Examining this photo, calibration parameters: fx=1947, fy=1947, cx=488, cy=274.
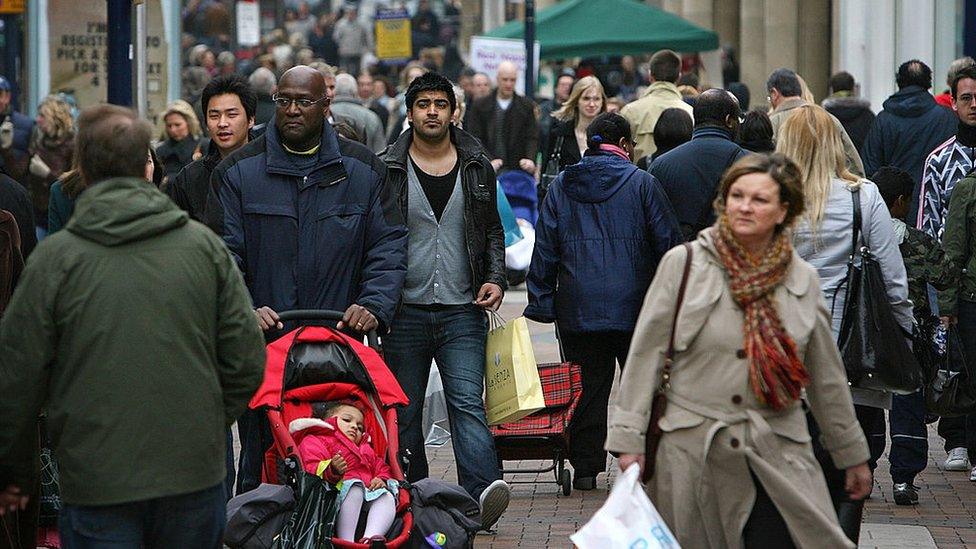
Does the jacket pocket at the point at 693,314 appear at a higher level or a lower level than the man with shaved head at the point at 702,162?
lower

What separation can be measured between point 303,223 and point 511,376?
4.11ft

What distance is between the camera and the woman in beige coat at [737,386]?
553 centimetres

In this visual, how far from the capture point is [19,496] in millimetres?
5285

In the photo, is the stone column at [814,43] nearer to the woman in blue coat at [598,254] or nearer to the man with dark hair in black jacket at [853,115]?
the man with dark hair in black jacket at [853,115]

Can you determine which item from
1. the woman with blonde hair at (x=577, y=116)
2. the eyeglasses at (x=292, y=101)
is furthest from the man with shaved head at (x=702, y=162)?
the woman with blonde hair at (x=577, y=116)

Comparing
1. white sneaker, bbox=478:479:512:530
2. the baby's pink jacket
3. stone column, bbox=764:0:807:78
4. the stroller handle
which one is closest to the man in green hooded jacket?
the baby's pink jacket

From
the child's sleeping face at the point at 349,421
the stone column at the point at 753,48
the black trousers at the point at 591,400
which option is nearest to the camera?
the child's sleeping face at the point at 349,421

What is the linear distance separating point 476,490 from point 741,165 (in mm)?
2708

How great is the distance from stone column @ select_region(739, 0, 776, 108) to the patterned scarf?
23924 mm

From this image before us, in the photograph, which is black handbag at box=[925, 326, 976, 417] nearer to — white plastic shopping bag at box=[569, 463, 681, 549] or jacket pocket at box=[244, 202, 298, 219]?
jacket pocket at box=[244, 202, 298, 219]

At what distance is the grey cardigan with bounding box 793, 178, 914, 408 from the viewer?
291 inches

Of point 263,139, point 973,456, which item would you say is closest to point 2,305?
point 263,139

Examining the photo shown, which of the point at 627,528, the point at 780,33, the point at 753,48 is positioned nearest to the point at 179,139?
the point at 627,528

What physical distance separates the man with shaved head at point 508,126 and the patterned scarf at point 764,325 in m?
12.5
